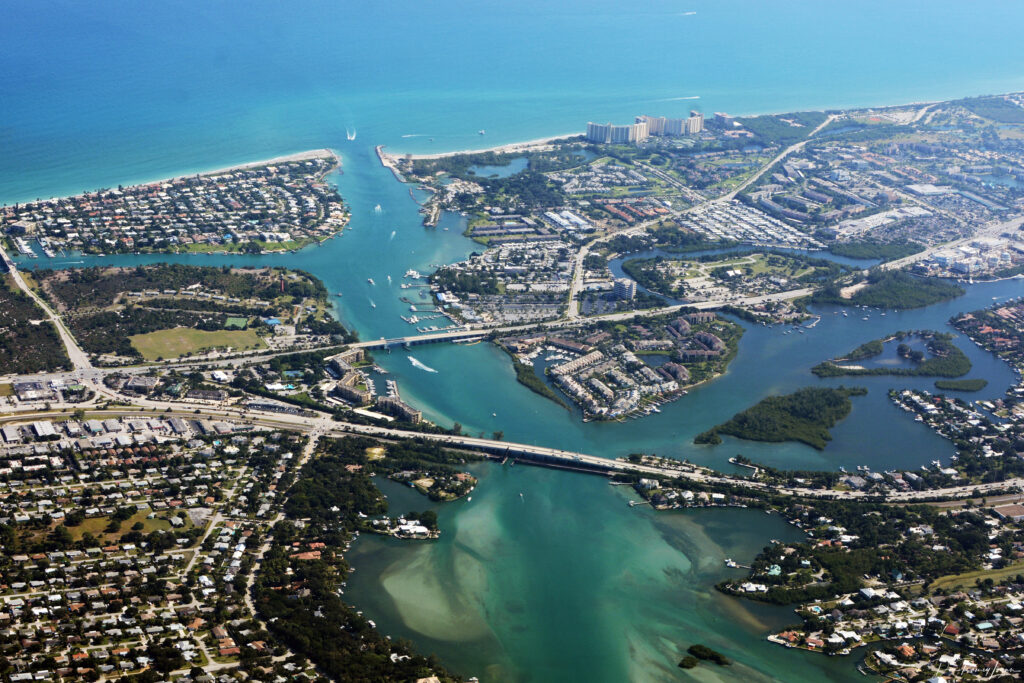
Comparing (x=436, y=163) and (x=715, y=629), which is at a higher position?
(x=436, y=163)

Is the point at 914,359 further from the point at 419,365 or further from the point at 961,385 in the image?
the point at 419,365

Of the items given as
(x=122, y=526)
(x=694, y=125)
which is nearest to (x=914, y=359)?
(x=122, y=526)

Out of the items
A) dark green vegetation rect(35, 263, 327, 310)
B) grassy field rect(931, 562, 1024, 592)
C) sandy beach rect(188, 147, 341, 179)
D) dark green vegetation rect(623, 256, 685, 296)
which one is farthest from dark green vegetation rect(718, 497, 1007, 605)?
sandy beach rect(188, 147, 341, 179)

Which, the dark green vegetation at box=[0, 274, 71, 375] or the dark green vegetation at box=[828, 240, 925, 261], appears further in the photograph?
the dark green vegetation at box=[828, 240, 925, 261]

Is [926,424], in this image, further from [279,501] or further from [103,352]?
[103,352]

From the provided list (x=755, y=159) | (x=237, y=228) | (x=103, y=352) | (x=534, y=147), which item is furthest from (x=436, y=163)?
(x=103, y=352)

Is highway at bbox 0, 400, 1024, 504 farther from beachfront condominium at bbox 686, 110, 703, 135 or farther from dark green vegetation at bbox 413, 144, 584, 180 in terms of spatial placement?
beachfront condominium at bbox 686, 110, 703, 135
